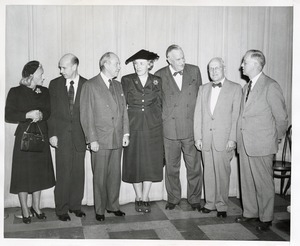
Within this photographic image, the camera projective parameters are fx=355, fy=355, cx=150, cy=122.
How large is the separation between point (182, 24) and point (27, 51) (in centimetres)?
158

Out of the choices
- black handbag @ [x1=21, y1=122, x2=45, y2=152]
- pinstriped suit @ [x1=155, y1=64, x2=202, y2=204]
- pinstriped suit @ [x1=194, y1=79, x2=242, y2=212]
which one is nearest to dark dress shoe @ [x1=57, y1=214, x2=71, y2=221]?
black handbag @ [x1=21, y1=122, x2=45, y2=152]

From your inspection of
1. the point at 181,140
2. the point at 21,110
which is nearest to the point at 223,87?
the point at 181,140

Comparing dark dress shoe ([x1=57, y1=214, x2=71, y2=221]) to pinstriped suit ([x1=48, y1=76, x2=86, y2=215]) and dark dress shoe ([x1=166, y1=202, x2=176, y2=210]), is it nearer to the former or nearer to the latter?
pinstriped suit ([x1=48, y1=76, x2=86, y2=215])

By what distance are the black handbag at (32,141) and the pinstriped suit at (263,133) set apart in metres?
1.84

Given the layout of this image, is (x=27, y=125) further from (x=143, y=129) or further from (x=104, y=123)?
(x=143, y=129)

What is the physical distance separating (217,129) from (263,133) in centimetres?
45

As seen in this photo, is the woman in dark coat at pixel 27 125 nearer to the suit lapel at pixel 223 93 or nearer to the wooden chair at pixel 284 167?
the suit lapel at pixel 223 93

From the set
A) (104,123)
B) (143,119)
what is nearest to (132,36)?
(143,119)

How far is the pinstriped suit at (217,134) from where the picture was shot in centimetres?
336

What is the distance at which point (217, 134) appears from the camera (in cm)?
339

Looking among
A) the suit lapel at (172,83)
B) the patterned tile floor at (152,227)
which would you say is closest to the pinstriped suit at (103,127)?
the patterned tile floor at (152,227)

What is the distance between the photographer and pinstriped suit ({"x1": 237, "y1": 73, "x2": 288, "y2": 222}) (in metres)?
3.08

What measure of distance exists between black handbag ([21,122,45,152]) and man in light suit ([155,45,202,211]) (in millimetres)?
1209
